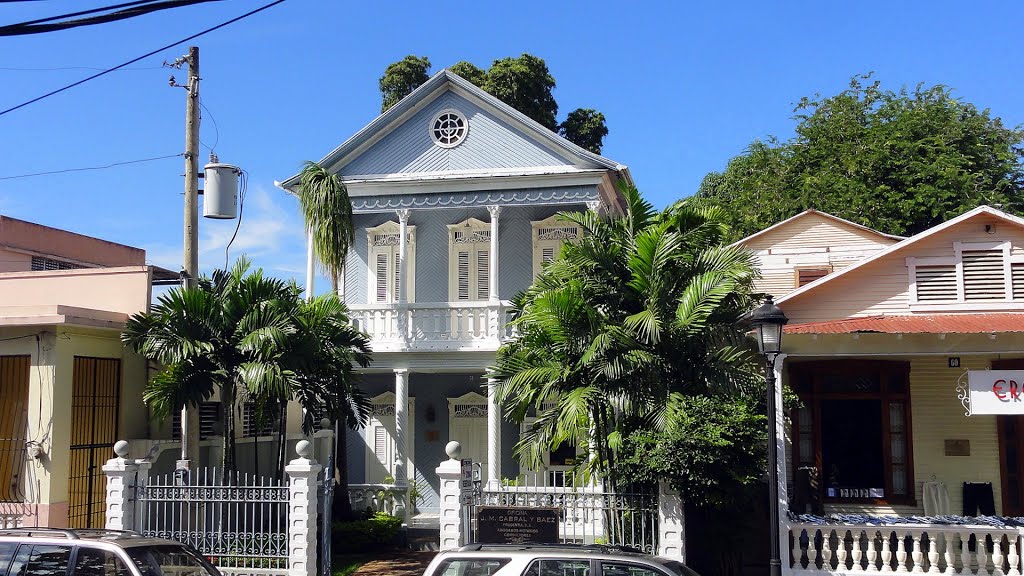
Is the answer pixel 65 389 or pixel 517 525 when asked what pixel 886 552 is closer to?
pixel 517 525

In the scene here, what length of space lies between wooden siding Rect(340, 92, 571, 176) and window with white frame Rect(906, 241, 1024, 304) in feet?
28.1

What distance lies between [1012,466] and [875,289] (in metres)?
3.53

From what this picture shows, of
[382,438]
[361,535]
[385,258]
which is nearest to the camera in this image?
[361,535]

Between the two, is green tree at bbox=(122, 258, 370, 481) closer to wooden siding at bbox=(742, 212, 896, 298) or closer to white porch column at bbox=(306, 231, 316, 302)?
white porch column at bbox=(306, 231, 316, 302)

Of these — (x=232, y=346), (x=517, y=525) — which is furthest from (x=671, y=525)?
(x=232, y=346)

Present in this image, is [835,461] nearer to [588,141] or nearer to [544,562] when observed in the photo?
[544,562]

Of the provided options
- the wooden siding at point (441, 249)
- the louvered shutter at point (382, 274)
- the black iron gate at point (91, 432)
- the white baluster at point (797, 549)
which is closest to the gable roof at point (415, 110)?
the wooden siding at point (441, 249)

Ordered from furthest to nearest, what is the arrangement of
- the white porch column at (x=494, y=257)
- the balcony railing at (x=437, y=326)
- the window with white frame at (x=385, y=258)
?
the window with white frame at (x=385, y=258) < the white porch column at (x=494, y=257) < the balcony railing at (x=437, y=326)

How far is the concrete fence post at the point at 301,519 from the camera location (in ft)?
40.5

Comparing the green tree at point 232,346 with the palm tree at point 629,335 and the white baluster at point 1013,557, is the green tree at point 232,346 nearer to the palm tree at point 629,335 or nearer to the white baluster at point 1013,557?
the palm tree at point 629,335

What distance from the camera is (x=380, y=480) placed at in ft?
66.6

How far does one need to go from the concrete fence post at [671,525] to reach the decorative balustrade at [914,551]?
1.59 metres

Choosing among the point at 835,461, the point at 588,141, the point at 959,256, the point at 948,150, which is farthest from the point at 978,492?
the point at 588,141

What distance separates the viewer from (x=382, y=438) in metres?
20.7
